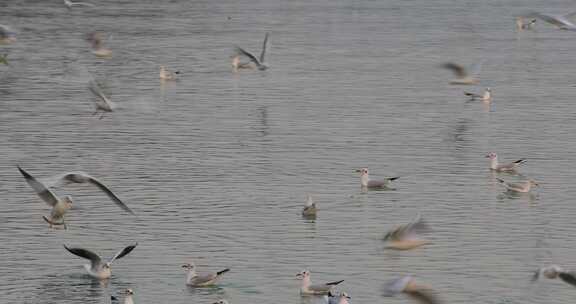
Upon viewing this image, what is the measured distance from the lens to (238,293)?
23250mm

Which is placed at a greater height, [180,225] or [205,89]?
[205,89]

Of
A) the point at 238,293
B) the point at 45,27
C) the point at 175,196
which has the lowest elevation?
the point at 238,293

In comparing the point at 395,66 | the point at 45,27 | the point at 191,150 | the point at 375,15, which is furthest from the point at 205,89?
the point at 375,15

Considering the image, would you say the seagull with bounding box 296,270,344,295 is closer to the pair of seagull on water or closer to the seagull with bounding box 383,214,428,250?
the seagull with bounding box 383,214,428,250

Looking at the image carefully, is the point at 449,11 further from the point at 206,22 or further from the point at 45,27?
the point at 45,27

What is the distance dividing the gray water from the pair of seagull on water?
686mm

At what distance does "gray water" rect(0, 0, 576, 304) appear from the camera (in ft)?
80.6

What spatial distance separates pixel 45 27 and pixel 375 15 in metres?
17.1

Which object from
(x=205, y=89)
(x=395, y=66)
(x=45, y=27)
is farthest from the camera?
(x=45, y=27)

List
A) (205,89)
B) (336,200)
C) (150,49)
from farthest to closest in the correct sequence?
(150,49) < (205,89) < (336,200)

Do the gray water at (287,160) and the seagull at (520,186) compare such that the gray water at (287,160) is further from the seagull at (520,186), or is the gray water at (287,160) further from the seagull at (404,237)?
the seagull at (404,237)

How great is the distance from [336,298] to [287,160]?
538 inches

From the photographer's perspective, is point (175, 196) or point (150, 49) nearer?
point (175, 196)

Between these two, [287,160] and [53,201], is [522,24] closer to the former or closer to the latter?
[287,160]
